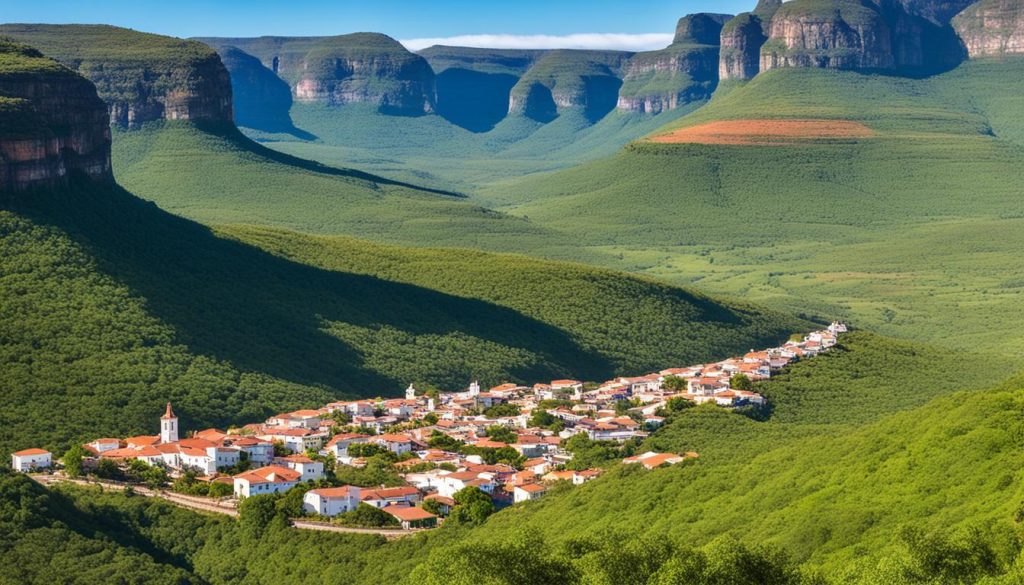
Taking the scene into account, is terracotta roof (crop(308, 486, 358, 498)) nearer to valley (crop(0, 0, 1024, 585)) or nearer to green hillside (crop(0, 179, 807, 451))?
valley (crop(0, 0, 1024, 585))

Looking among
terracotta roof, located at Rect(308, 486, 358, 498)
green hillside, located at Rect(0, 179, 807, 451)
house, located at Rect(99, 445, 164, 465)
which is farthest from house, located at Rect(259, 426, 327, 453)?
terracotta roof, located at Rect(308, 486, 358, 498)

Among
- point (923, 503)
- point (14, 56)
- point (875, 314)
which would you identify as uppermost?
point (14, 56)

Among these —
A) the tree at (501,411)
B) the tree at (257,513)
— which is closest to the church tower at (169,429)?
the tree at (257,513)

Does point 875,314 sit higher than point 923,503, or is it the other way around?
point 923,503

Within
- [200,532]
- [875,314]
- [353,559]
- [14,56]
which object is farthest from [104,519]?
[875,314]

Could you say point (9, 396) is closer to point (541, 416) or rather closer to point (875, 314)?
point (541, 416)

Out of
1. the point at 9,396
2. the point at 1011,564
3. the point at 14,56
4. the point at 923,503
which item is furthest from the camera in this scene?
the point at 14,56

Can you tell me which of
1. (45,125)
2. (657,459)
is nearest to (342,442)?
(657,459)

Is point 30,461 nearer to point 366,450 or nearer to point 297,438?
point 297,438
